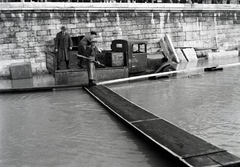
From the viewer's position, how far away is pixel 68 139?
4.23 metres

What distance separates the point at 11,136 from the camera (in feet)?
14.7

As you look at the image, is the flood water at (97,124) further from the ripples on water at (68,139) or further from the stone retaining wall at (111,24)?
the stone retaining wall at (111,24)

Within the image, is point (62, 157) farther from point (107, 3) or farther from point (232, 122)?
point (107, 3)

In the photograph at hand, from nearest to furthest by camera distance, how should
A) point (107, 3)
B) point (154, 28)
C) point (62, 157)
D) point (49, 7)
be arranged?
point (62, 157)
point (49, 7)
point (107, 3)
point (154, 28)

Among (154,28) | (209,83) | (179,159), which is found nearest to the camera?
(179,159)

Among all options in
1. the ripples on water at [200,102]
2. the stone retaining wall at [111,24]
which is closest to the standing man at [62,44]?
the ripples on water at [200,102]

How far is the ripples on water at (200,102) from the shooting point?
173 inches

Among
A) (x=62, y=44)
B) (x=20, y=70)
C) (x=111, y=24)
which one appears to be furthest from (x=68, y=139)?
(x=111, y=24)

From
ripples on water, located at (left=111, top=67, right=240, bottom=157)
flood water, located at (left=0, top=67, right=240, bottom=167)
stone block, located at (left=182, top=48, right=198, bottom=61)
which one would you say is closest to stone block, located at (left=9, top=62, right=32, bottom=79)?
flood water, located at (left=0, top=67, right=240, bottom=167)

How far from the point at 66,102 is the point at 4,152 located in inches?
117

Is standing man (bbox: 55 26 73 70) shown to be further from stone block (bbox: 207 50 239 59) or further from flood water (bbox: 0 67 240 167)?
stone block (bbox: 207 50 239 59)

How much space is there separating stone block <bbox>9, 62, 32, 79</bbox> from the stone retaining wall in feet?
2.74

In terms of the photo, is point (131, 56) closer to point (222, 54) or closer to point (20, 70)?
point (20, 70)

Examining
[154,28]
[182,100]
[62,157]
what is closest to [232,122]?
[182,100]
